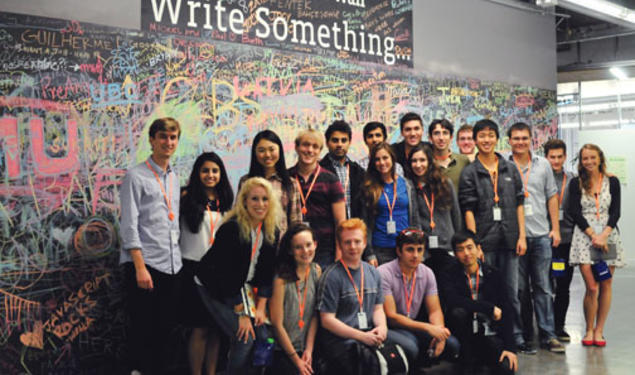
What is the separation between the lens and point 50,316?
3768 mm

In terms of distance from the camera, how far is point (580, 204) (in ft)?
15.4

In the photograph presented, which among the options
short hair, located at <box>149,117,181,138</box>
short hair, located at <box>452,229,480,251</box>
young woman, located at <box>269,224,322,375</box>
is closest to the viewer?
young woman, located at <box>269,224,322,375</box>

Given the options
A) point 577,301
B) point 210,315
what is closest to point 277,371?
point 210,315

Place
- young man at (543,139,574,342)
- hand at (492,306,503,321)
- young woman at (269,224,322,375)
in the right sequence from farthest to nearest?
young man at (543,139,574,342), hand at (492,306,503,321), young woman at (269,224,322,375)

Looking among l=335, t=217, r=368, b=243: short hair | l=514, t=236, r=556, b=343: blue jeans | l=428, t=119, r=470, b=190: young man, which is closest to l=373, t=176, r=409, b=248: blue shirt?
l=335, t=217, r=368, b=243: short hair

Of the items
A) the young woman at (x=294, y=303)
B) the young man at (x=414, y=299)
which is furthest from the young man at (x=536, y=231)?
the young woman at (x=294, y=303)

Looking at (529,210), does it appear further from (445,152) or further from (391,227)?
(391,227)

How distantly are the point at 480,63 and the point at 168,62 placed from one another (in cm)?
378

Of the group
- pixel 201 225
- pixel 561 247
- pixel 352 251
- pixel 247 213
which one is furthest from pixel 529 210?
pixel 201 225

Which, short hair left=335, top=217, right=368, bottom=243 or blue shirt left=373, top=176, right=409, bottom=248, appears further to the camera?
blue shirt left=373, top=176, right=409, bottom=248

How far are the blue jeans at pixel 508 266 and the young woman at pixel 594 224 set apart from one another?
581 mm

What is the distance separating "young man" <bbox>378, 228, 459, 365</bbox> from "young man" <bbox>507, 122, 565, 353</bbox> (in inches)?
41.0

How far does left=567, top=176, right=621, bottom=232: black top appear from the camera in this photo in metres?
4.60

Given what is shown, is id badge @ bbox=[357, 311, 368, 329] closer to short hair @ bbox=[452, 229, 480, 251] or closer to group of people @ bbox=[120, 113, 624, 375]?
group of people @ bbox=[120, 113, 624, 375]
